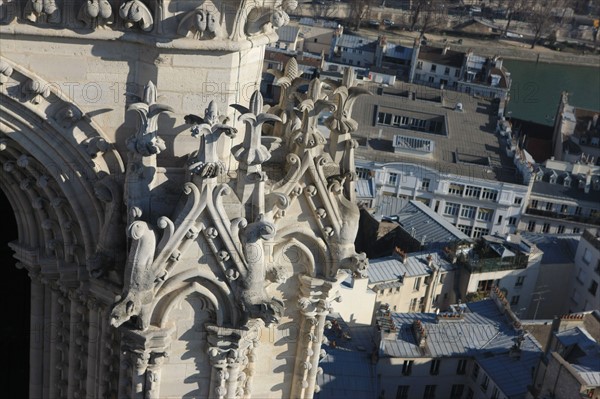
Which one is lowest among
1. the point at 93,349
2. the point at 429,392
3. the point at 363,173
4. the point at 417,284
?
the point at 429,392

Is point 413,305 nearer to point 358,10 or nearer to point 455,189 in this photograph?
point 455,189

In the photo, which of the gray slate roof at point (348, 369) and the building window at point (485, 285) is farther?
the building window at point (485, 285)

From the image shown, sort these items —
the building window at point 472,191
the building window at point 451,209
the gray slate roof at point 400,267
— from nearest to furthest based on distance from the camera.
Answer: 1. the gray slate roof at point 400,267
2. the building window at point 472,191
3. the building window at point 451,209

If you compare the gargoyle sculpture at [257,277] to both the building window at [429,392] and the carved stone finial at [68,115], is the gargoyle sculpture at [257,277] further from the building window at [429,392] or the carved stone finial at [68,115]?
the building window at [429,392]

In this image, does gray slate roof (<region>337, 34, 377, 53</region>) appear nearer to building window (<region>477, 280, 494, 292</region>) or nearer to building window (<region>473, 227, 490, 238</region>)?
building window (<region>473, 227, 490, 238</region>)

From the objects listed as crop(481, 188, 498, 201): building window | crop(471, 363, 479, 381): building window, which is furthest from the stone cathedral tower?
crop(481, 188, 498, 201): building window

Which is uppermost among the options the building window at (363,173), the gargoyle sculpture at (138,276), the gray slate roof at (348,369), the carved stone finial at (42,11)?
the carved stone finial at (42,11)

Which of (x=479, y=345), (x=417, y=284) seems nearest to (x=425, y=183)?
(x=417, y=284)

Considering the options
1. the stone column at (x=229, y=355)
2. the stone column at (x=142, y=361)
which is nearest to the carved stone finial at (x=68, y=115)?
the stone column at (x=142, y=361)
